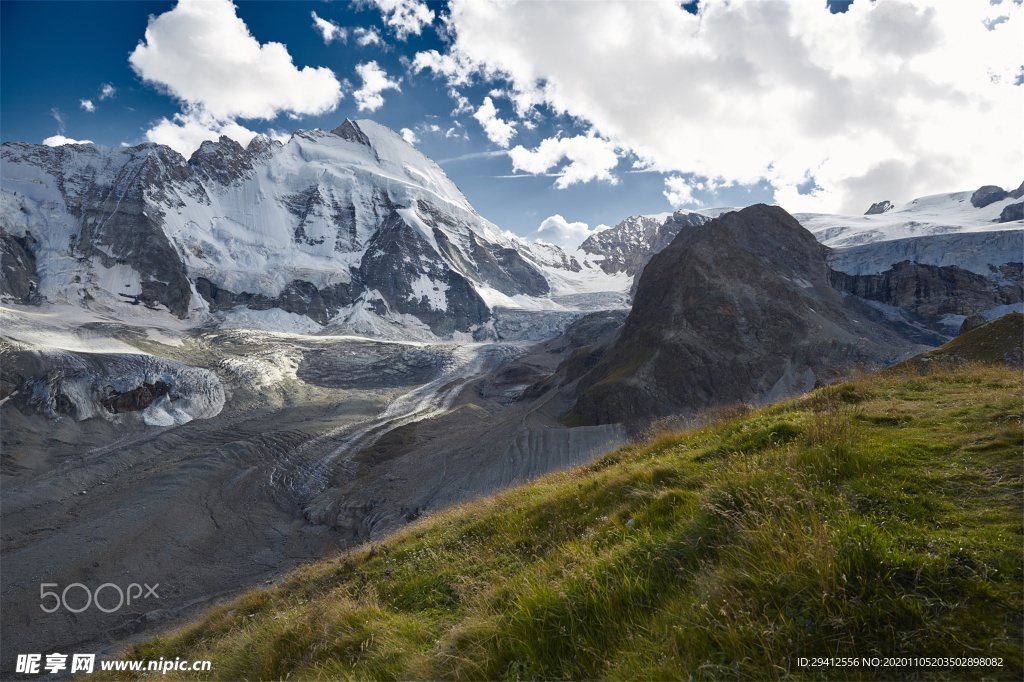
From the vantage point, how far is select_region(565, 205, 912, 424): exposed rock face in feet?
172

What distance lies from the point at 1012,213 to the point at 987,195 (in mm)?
36189

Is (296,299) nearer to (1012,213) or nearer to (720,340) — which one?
(720,340)

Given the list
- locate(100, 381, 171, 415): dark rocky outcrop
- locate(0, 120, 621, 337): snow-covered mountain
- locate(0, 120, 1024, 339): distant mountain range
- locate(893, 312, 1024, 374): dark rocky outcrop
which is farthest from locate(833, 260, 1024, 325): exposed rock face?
locate(0, 120, 621, 337): snow-covered mountain

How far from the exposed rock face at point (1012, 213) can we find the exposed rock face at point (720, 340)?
10245 centimetres

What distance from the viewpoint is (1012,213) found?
13450cm

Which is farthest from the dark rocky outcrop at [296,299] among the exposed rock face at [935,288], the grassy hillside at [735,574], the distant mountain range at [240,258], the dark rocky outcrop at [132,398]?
the grassy hillside at [735,574]

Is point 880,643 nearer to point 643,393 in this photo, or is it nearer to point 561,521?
point 561,521

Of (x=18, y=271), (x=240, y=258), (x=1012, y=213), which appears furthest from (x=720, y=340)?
(x=240, y=258)

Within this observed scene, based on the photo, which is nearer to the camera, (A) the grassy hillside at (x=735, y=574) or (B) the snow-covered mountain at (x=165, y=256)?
(A) the grassy hillside at (x=735, y=574)

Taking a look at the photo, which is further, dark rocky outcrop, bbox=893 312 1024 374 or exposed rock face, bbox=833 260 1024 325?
exposed rock face, bbox=833 260 1024 325

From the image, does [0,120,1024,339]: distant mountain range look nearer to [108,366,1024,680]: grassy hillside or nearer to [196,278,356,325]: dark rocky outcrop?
[196,278,356,325]: dark rocky outcrop

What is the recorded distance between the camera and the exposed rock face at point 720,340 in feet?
172

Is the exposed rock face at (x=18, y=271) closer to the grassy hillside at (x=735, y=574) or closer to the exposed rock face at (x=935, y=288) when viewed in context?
the grassy hillside at (x=735, y=574)

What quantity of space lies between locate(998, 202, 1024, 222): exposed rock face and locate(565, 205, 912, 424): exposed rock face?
4034 inches
